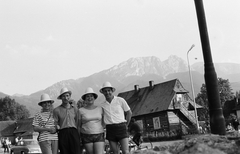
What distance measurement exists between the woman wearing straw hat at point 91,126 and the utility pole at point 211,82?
2.18 meters

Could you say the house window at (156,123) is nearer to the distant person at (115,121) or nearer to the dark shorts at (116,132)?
the distant person at (115,121)

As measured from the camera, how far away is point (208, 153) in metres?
3.23

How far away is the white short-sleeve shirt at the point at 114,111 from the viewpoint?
254 inches

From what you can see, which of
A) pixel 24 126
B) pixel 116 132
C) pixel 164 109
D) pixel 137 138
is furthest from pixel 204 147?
pixel 24 126

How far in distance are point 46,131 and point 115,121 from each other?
1.38m

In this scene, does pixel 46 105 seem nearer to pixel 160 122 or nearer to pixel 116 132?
pixel 116 132

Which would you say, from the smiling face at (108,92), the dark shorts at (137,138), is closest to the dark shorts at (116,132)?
the smiling face at (108,92)

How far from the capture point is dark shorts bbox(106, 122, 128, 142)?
6.33m

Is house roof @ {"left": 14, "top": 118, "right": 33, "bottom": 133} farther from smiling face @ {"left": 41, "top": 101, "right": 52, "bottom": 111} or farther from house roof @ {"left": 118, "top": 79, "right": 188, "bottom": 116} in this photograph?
smiling face @ {"left": 41, "top": 101, "right": 52, "bottom": 111}

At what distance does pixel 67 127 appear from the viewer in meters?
6.34

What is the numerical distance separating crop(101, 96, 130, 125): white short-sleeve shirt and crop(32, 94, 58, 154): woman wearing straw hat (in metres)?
1.08

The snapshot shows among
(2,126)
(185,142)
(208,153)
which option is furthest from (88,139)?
(2,126)

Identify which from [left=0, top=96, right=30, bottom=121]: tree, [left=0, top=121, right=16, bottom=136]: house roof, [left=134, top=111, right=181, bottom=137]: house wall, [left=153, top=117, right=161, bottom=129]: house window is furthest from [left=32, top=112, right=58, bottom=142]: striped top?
[left=0, top=96, right=30, bottom=121]: tree

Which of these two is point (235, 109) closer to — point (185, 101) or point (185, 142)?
point (185, 101)
